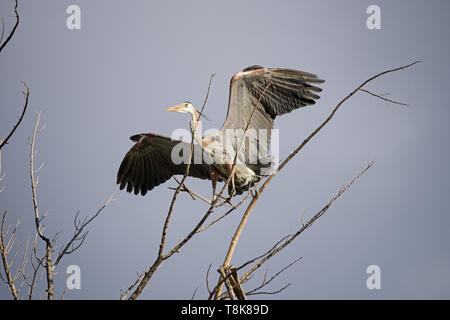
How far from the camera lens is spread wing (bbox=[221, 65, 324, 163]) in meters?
6.58

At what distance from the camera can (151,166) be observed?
23.4ft

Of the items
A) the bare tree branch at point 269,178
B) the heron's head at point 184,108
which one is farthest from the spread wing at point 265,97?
the bare tree branch at point 269,178

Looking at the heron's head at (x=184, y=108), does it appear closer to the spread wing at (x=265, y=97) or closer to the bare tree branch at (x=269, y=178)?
the spread wing at (x=265, y=97)

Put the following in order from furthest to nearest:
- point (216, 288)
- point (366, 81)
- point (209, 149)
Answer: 1. point (209, 149)
2. point (366, 81)
3. point (216, 288)

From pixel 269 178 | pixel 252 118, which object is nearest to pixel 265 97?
pixel 252 118

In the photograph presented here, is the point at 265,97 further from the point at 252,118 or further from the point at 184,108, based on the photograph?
the point at 184,108

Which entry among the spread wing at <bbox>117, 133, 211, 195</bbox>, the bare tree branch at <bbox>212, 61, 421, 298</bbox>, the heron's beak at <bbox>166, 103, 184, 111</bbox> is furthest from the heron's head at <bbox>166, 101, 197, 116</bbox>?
the bare tree branch at <bbox>212, 61, 421, 298</bbox>

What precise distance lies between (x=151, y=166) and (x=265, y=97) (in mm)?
1862

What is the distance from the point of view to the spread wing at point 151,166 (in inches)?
269

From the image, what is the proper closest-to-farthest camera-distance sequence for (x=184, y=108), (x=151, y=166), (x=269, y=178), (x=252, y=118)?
1. (x=269, y=178)
2. (x=252, y=118)
3. (x=184, y=108)
4. (x=151, y=166)
